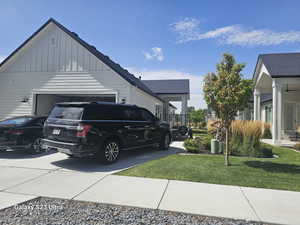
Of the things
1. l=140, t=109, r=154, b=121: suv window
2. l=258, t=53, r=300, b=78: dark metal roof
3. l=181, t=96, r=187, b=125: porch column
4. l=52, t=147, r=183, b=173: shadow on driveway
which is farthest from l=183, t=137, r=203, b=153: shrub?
l=181, t=96, r=187, b=125: porch column

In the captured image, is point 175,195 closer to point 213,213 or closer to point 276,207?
point 213,213

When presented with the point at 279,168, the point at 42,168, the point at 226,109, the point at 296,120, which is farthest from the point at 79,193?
the point at 296,120

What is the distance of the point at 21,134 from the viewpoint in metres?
6.73

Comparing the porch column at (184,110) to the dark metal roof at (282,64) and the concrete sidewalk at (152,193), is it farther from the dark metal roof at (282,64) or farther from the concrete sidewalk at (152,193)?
the concrete sidewalk at (152,193)

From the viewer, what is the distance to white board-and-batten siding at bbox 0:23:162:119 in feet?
33.9

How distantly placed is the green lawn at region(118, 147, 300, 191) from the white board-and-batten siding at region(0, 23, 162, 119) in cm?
526

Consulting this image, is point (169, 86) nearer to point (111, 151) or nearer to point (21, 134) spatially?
point (111, 151)

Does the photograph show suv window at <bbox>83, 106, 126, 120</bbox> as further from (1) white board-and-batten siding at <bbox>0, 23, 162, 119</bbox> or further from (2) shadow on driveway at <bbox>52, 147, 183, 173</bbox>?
(1) white board-and-batten siding at <bbox>0, 23, 162, 119</bbox>

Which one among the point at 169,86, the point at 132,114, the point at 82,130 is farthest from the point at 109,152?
the point at 169,86

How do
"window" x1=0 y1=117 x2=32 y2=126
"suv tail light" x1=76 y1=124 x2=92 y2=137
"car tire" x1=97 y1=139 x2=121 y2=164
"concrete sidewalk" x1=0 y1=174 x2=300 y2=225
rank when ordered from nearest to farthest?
"concrete sidewalk" x1=0 y1=174 x2=300 y2=225, "suv tail light" x1=76 y1=124 x2=92 y2=137, "car tire" x1=97 y1=139 x2=121 y2=164, "window" x1=0 y1=117 x2=32 y2=126

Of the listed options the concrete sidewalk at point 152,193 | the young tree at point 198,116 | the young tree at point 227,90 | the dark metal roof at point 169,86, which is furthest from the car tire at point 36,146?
the young tree at point 198,116

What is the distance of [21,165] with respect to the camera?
5.82m

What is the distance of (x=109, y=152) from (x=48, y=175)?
6.11 ft

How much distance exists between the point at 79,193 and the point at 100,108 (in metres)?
2.91
